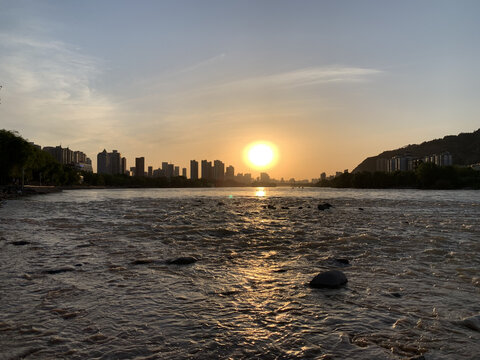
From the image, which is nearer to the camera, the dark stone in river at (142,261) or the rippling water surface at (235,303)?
the rippling water surface at (235,303)

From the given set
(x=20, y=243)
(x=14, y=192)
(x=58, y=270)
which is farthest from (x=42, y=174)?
(x=58, y=270)

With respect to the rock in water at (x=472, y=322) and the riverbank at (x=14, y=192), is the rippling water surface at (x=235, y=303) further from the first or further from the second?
the riverbank at (x=14, y=192)

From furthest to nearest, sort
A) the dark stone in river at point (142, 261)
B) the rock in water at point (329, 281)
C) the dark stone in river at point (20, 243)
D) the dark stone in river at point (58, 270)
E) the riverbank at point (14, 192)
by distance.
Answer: the riverbank at point (14, 192), the dark stone in river at point (20, 243), the dark stone in river at point (142, 261), the dark stone in river at point (58, 270), the rock in water at point (329, 281)

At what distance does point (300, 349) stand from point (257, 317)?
1.38 metres

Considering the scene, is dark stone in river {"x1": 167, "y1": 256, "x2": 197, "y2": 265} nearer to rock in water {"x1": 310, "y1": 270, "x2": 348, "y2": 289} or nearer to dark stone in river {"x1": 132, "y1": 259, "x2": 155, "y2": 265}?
dark stone in river {"x1": 132, "y1": 259, "x2": 155, "y2": 265}

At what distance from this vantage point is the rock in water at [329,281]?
8.11m

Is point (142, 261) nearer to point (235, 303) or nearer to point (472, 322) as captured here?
point (235, 303)

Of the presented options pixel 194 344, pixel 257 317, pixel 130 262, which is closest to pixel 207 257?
pixel 130 262

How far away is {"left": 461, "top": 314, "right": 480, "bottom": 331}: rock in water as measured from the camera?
19.0ft

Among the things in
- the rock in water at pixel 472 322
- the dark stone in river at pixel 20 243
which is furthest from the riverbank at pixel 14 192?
the rock in water at pixel 472 322

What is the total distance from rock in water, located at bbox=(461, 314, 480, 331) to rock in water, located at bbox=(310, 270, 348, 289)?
9.04ft

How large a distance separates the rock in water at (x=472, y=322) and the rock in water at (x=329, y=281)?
2756 mm

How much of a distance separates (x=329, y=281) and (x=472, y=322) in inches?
119

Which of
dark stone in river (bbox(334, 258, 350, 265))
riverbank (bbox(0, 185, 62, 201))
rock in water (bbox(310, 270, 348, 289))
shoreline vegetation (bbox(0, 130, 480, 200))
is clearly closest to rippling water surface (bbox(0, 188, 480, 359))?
dark stone in river (bbox(334, 258, 350, 265))
